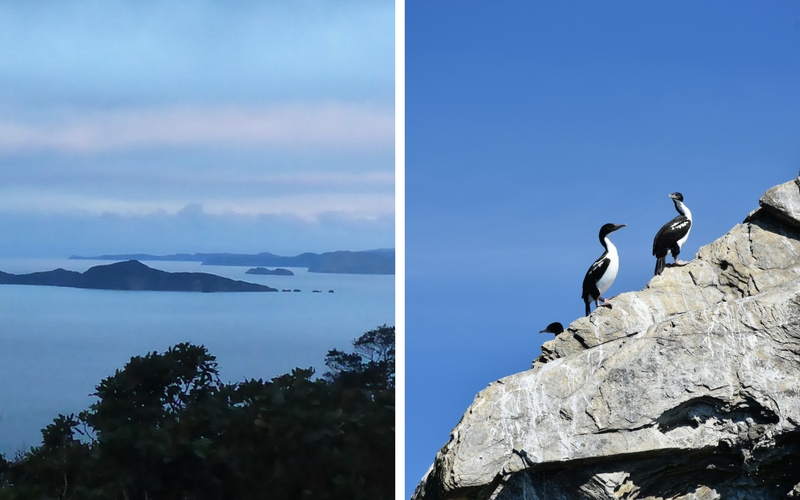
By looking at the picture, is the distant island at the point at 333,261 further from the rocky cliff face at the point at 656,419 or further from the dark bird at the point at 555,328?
the rocky cliff face at the point at 656,419

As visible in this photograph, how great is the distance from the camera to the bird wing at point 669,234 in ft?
21.0

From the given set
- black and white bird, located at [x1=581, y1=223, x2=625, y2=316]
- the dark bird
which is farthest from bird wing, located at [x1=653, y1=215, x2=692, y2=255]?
the dark bird

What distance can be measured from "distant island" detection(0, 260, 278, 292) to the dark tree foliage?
74 cm

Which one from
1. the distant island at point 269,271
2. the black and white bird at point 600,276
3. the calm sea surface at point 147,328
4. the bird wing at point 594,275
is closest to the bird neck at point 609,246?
the black and white bird at point 600,276

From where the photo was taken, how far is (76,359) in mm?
7992

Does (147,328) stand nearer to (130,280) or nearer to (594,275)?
(130,280)

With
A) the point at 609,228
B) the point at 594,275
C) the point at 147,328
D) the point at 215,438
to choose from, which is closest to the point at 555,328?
the point at 594,275

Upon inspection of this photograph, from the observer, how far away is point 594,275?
6562 mm

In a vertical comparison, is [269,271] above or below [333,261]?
below

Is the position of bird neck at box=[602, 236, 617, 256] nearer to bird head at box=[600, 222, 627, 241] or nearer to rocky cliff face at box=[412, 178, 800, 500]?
bird head at box=[600, 222, 627, 241]

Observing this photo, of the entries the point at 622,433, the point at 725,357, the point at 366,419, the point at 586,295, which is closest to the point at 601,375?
the point at 622,433

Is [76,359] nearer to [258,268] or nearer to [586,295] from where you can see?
[258,268]

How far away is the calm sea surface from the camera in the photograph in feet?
25.4

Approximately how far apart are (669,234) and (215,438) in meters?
4.35
